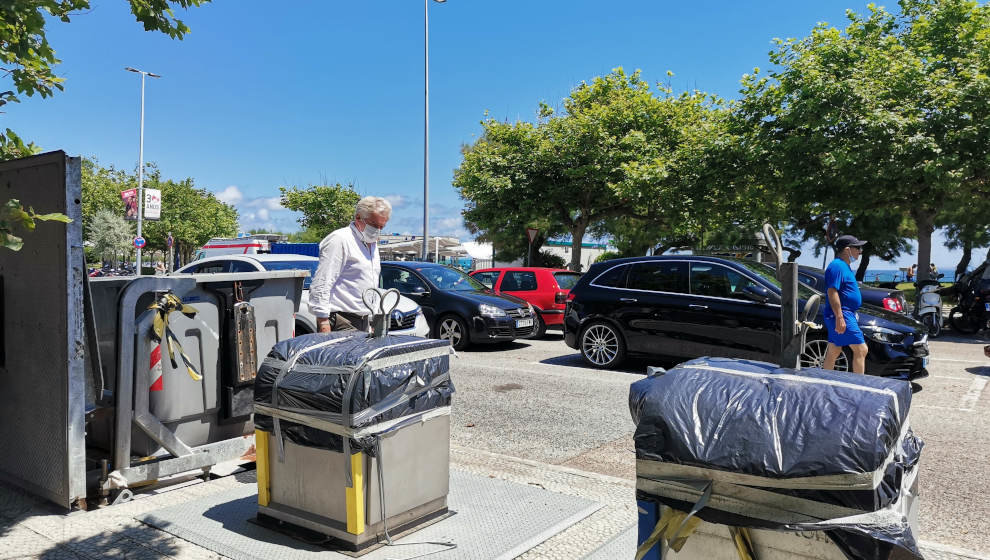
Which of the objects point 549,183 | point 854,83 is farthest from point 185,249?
point 854,83

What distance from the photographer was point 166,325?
13.3ft

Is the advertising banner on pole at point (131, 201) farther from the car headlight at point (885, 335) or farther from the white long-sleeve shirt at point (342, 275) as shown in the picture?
the car headlight at point (885, 335)

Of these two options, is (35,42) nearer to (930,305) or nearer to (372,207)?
(372,207)

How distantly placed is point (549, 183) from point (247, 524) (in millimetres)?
21519

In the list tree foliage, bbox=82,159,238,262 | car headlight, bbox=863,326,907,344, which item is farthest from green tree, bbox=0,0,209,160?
tree foliage, bbox=82,159,238,262

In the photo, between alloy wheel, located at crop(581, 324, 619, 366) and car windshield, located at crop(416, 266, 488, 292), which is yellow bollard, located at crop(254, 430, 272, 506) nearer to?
alloy wheel, located at crop(581, 324, 619, 366)

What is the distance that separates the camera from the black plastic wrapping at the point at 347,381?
10.4 ft

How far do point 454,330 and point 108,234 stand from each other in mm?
52674

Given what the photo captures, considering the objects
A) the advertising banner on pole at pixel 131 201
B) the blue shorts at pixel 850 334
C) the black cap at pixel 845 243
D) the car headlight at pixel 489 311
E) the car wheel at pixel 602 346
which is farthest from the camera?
the advertising banner on pole at pixel 131 201

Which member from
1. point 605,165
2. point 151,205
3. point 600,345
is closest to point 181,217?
point 151,205

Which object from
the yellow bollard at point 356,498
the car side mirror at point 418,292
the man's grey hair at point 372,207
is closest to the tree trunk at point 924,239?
the car side mirror at point 418,292

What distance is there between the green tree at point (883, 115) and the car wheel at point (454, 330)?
10051mm

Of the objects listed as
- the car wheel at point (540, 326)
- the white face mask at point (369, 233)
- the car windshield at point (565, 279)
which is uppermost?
the white face mask at point (369, 233)

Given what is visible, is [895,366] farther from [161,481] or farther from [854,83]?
[854,83]
